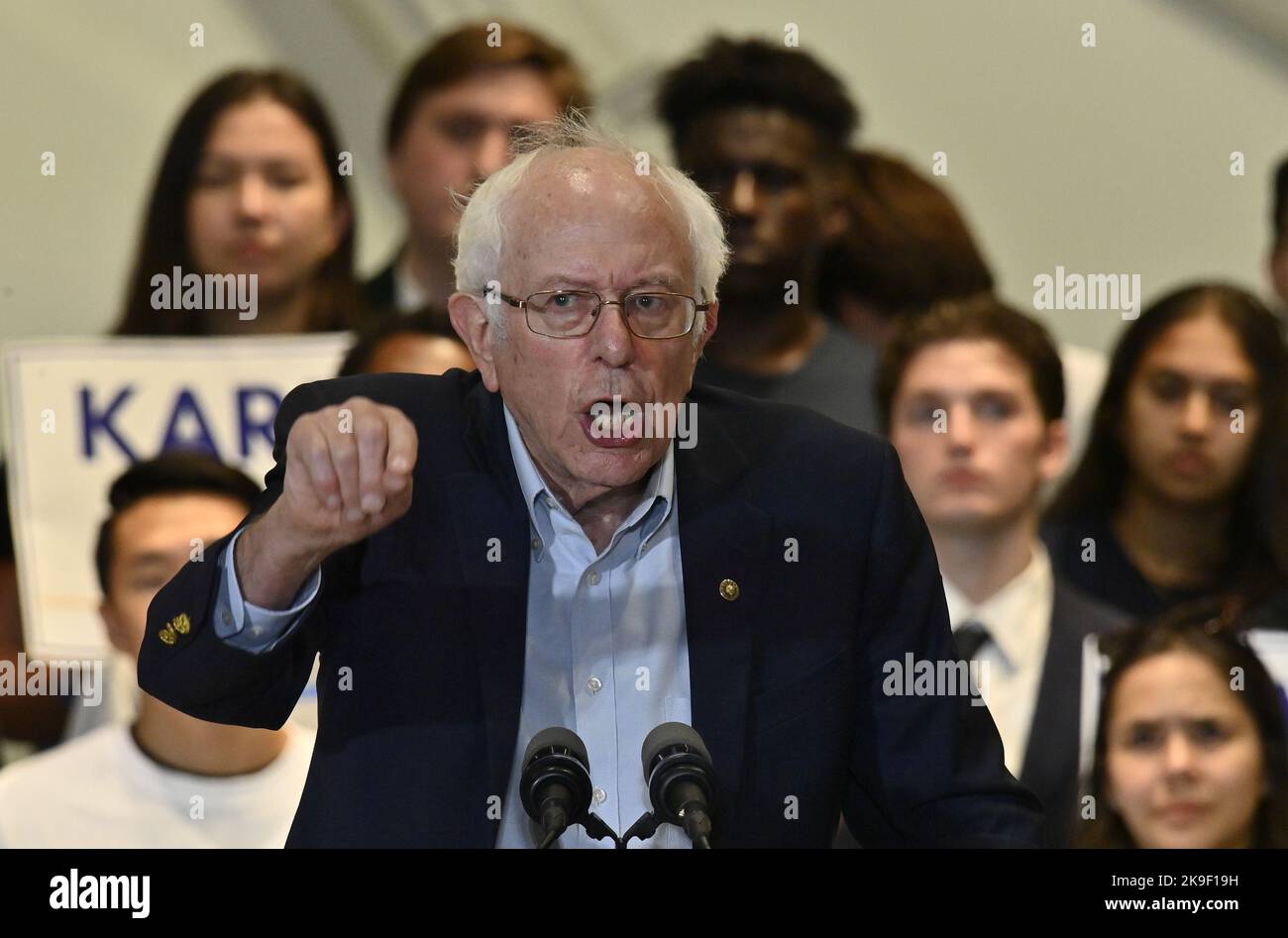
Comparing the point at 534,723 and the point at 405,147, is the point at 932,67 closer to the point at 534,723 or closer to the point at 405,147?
the point at 405,147

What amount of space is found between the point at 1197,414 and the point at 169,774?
2.33 meters

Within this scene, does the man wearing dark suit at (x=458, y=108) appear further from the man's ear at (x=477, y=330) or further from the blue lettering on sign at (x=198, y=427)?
the man's ear at (x=477, y=330)

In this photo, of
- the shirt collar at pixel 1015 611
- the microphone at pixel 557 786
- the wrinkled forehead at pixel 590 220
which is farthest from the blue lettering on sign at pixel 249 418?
the microphone at pixel 557 786

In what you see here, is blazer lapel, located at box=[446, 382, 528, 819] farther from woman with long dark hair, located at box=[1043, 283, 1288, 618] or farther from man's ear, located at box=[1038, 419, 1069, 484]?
woman with long dark hair, located at box=[1043, 283, 1288, 618]

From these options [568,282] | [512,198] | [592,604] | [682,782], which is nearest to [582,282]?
[568,282]

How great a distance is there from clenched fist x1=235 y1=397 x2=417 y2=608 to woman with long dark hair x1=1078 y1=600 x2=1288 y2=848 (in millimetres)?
1927

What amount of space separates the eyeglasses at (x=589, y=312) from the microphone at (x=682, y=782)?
0.54 m

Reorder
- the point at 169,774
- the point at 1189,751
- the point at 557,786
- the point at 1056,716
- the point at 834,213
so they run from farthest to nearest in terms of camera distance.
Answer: the point at 834,213, the point at 1056,716, the point at 169,774, the point at 1189,751, the point at 557,786

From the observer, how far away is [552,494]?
210cm

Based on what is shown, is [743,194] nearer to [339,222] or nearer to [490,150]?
[490,150]

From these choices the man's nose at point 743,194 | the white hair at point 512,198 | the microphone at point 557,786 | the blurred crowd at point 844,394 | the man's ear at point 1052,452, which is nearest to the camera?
the microphone at point 557,786

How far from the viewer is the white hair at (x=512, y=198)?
6.70 feet

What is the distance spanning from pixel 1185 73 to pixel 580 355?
3230 mm
